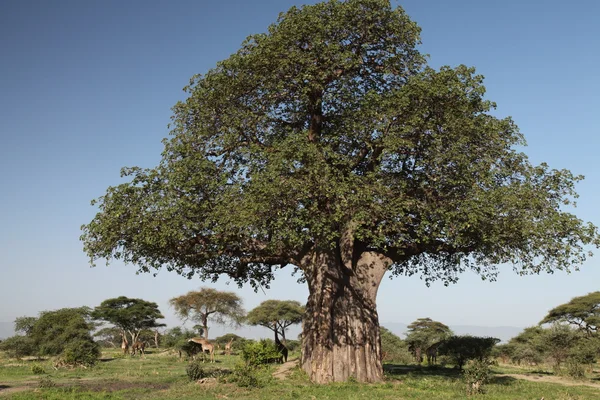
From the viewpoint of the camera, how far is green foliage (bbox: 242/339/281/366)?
2169 centimetres

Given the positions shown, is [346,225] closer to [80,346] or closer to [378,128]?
[378,128]

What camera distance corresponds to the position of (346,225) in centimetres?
1543

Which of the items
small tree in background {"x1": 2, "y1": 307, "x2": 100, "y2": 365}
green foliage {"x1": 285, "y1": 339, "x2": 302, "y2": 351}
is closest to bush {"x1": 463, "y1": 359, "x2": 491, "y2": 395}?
small tree in background {"x1": 2, "y1": 307, "x2": 100, "y2": 365}

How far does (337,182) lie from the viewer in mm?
15438

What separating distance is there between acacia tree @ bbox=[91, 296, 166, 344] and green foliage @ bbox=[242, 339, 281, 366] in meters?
28.4

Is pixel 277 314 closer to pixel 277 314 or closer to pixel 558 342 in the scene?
pixel 277 314

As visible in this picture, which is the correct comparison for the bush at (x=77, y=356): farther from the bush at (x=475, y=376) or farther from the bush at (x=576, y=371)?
the bush at (x=576, y=371)

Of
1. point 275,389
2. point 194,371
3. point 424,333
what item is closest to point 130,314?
point 424,333

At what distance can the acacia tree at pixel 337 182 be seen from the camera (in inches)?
598

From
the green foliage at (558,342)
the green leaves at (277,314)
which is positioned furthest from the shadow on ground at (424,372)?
the green leaves at (277,314)

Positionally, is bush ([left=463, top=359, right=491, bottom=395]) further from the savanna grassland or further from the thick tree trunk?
the thick tree trunk

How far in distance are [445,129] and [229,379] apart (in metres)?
10.8

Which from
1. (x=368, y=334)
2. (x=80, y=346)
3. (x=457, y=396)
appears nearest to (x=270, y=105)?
(x=368, y=334)

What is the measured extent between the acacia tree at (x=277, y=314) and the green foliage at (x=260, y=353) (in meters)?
25.7
